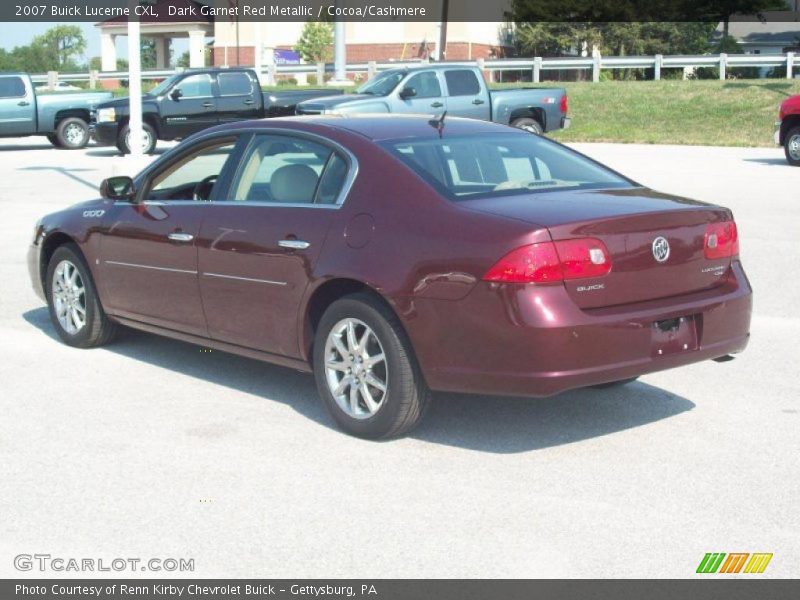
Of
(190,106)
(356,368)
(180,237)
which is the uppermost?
(190,106)

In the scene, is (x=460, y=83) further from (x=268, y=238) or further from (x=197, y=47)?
(x=197, y=47)

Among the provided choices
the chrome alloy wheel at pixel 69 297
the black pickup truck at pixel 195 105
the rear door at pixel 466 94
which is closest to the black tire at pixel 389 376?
the chrome alloy wheel at pixel 69 297

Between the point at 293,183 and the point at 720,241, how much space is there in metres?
2.28

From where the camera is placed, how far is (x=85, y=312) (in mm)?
8312

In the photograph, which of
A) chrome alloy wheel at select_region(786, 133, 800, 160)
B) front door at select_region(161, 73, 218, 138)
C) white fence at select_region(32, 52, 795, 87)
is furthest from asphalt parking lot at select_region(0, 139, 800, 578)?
white fence at select_region(32, 52, 795, 87)

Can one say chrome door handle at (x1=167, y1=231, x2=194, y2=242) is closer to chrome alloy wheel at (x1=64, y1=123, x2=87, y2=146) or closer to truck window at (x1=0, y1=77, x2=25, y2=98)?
truck window at (x1=0, y1=77, x2=25, y2=98)

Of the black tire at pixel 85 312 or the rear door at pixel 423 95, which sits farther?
the rear door at pixel 423 95

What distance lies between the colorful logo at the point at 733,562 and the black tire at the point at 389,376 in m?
1.82

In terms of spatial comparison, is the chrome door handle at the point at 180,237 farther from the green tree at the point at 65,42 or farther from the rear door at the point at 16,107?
the green tree at the point at 65,42

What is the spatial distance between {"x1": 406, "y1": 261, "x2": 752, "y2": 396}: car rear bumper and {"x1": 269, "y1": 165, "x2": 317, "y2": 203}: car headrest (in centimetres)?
118

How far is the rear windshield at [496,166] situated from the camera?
632 centimetres

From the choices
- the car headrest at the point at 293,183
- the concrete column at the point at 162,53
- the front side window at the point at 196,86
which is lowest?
the car headrest at the point at 293,183

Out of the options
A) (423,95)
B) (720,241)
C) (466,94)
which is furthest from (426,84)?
(720,241)

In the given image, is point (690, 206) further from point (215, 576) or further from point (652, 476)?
point (215, 576)
